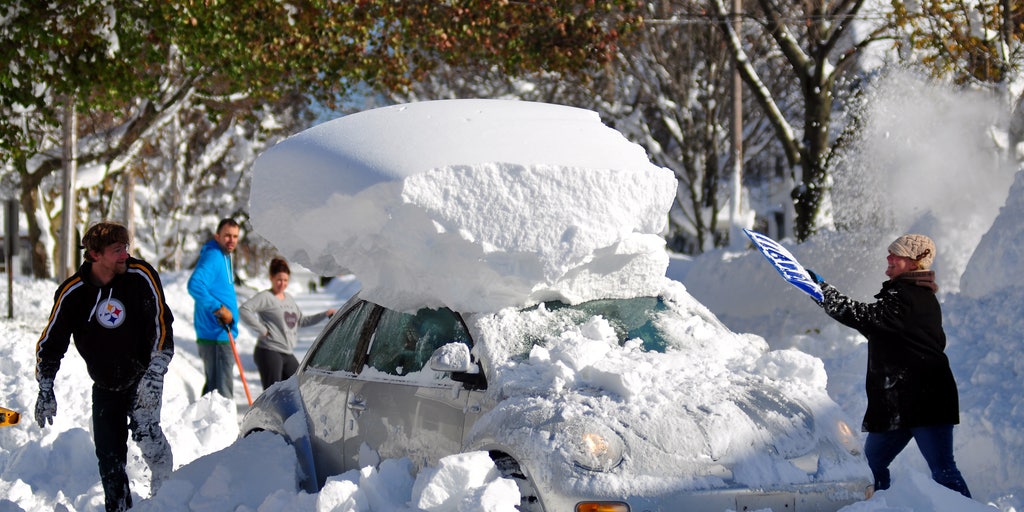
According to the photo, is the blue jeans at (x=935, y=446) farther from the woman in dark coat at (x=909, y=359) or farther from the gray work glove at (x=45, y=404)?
the gray work glove at (x=45, y=404)

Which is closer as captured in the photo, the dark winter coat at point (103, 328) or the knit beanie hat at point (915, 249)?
the knit beanie hat at point (915, 249)

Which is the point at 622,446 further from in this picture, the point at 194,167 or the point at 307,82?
the point at 194,167

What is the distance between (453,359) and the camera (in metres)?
4.45

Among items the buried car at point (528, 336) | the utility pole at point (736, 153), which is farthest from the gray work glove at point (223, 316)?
the utility pole at point (736, 153)

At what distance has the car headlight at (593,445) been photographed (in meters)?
3.96

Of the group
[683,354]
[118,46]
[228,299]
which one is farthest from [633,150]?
[118,46]

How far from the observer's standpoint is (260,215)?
17.9 ft

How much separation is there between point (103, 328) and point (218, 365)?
327 centimetres

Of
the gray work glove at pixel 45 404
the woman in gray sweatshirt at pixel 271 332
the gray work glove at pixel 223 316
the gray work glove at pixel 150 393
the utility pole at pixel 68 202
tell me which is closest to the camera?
the gray work glove at pixel 45 404

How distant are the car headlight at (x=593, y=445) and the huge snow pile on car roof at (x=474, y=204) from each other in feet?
3.06

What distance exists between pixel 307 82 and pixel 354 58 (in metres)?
0.84

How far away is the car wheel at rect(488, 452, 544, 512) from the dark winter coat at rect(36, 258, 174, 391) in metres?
2.22

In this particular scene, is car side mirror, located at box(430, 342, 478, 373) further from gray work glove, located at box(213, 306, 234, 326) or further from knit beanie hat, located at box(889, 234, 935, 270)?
gray work glove, located at box(213, 306, 234, 326)

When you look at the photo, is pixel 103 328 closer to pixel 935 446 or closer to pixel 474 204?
pixel 474 204
